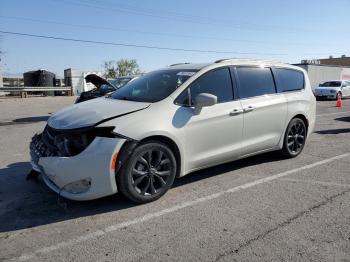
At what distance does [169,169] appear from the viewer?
4586 millimetres

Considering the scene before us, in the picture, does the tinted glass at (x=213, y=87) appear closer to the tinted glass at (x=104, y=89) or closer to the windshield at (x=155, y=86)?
the windshield at (x=155, y=86)

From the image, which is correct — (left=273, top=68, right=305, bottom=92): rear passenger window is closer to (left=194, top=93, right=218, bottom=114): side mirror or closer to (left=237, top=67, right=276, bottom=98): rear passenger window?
(left=237, top=67, right=276, bottom=98): rear passenger window

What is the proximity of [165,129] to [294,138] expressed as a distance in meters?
3.06

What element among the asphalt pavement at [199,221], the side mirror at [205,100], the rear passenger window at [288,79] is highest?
the rear passenger window at [288,79]

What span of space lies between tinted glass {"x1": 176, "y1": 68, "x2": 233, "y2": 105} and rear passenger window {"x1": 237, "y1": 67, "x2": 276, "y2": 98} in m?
0.25

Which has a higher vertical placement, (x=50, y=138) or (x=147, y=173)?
(x=50, y=138)

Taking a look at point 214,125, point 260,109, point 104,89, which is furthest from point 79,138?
point 104,89

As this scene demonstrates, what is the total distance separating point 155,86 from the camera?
17.3 feet

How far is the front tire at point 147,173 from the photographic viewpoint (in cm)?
423

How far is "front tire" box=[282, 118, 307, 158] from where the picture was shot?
6.38 metres

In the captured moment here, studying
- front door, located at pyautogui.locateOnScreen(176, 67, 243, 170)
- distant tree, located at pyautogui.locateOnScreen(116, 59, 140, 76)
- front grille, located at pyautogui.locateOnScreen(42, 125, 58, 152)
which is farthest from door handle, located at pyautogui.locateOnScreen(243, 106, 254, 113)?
distant tree, located at pyautogui.locateOnScreen(116, 59, 140, 76)

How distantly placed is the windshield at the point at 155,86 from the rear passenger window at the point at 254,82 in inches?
34.0

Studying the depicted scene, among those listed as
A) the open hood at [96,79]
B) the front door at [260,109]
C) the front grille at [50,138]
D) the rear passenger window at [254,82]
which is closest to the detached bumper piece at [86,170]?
the front grille at [50,138]

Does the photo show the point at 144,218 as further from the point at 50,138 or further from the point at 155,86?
the point at 155,86
